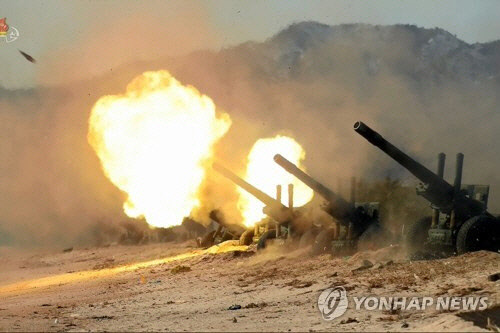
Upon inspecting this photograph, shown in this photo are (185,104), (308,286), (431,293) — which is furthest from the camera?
(185,104)

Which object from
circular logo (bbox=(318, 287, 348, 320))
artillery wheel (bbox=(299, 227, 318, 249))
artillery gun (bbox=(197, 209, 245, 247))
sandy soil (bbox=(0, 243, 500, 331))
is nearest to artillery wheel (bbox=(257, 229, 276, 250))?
sandy soil (bbox=(0, 243, 500, 331))

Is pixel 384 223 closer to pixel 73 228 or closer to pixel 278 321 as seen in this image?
pixel 278 321

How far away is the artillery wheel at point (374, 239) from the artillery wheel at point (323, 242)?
1.04 m

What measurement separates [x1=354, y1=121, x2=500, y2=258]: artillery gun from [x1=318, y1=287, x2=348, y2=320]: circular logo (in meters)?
3.73

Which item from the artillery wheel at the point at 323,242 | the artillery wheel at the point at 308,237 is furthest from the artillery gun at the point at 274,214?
the artillery wheel at the point at 323,242

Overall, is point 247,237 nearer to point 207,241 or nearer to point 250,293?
point 207,241

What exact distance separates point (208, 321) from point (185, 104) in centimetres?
1581

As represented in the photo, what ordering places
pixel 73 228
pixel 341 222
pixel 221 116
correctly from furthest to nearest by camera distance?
pixel 73 228, pixel 221 116, pixel 341 222

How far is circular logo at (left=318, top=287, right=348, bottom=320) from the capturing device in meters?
9.25

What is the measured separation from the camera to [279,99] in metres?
65.6

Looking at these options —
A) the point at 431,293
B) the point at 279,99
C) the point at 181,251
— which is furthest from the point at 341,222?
the point at 279,99

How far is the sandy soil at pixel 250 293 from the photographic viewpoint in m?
8.76

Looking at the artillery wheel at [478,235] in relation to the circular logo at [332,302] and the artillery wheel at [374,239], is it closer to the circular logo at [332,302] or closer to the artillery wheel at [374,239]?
the artillery wheel at [374,239]

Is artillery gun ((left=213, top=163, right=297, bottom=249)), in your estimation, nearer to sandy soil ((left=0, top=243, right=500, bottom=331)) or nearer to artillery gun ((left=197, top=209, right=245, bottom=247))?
sandy soil ((left=0, top=243, right=500, bottom=331))
